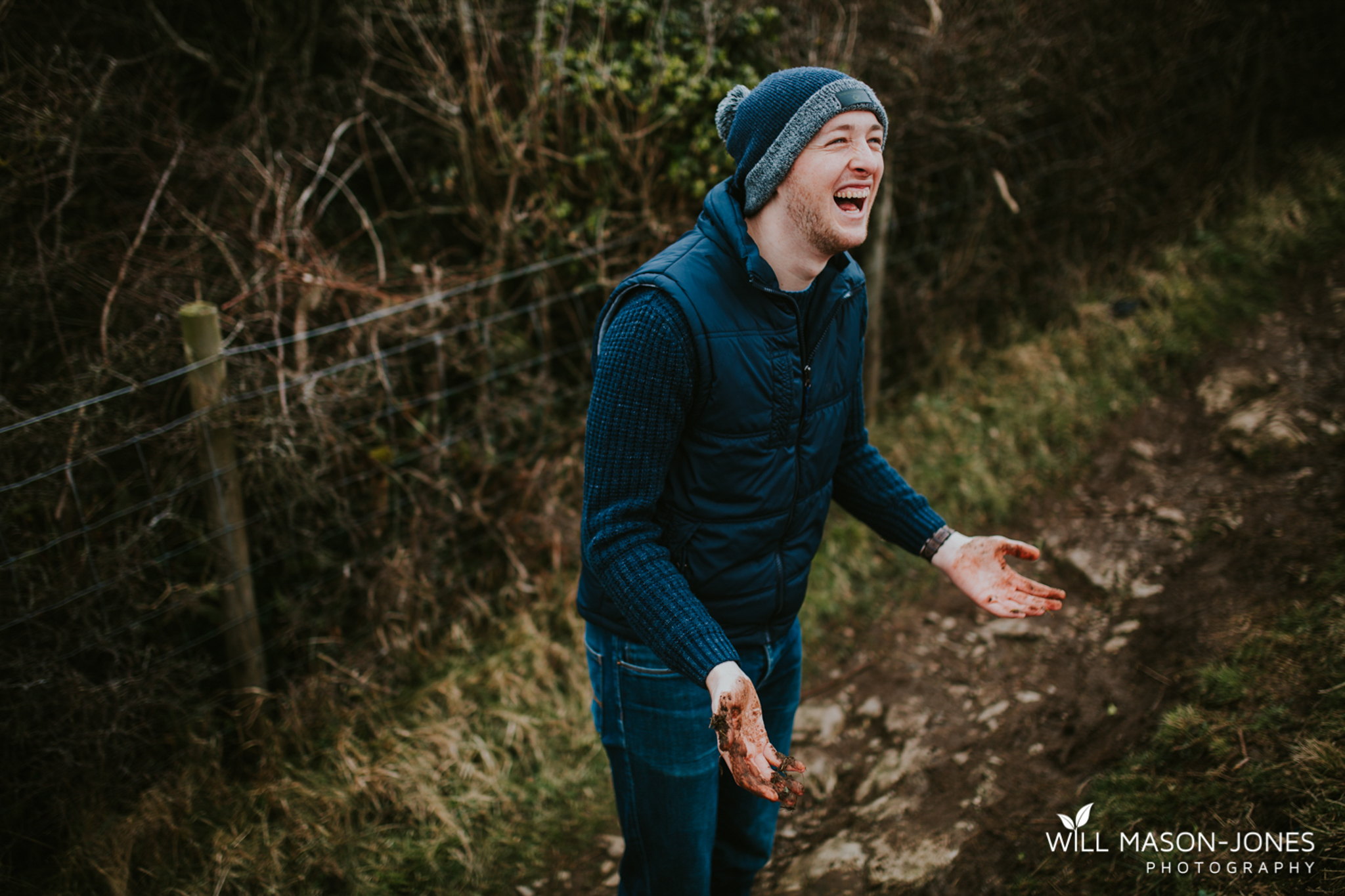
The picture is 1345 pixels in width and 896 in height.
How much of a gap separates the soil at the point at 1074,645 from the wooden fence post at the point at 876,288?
1.01 meters

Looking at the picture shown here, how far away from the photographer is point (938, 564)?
204cm

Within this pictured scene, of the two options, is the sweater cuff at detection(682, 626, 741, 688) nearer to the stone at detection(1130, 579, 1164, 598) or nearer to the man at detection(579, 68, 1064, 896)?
the man at detection(579, 68, 1064, 896)

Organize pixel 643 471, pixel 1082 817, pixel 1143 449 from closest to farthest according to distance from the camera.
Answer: pixel 643 471 → pixel 1082 817 → pixel 1143 449

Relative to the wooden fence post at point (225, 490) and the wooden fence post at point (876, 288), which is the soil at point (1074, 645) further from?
the wooden fence post at point (225, 490)

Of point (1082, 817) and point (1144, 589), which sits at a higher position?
point (1144, 589)

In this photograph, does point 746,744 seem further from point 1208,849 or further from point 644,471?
point 1208,849

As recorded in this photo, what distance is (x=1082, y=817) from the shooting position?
2576 mm

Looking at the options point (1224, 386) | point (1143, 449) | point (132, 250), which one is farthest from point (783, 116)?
point (1224, 386)

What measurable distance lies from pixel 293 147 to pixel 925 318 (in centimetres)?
332

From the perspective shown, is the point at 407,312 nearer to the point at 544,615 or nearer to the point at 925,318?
the point at 544,615

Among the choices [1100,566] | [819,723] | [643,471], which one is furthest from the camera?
[1100,566]

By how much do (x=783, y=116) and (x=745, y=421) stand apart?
22.8 inches

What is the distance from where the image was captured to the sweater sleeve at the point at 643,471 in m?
1.57

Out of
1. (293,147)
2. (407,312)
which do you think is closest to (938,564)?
(407,312)
